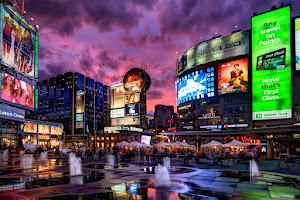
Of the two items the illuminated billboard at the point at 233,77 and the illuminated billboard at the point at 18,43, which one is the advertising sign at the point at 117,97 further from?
the illuminated billboard at the point at 233,77

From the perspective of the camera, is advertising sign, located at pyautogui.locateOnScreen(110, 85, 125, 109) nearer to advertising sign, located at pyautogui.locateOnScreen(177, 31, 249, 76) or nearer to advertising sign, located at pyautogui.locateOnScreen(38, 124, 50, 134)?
advertising sign, located at pyautogui.locateOnScreen(38, 124, 50, 134)

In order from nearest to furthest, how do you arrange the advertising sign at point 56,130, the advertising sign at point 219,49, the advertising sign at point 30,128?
the advertising sign at point 219,49
the advertising sign at point 30,128
the advertising sign at point 56,130

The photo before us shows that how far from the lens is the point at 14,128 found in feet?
216

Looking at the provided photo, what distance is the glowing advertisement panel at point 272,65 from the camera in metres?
50.9

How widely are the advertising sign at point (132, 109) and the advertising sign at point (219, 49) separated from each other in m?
30.6

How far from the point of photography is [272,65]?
52906mm

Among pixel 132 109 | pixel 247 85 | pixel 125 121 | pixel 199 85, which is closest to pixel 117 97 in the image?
pixel 132 109

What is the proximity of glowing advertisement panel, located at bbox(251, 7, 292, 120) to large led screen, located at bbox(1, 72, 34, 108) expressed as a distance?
4868 cm

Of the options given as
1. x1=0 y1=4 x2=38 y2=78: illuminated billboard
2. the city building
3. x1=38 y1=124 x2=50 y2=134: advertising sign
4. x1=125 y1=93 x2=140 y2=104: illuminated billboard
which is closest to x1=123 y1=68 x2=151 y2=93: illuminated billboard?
x1=125 y1=93 x2=140 y2=104: illuminated billboard

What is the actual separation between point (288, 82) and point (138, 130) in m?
47.7

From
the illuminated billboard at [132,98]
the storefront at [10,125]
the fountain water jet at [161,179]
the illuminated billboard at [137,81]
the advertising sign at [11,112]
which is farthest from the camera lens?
the illuminated billboard at [132,98]

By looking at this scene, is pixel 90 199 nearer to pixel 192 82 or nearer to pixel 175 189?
pixel 175 189

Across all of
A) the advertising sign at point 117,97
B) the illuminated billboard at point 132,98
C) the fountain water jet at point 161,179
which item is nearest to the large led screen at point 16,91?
the advertising sign at point 117,97

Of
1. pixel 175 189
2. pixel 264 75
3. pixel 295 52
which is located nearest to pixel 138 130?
pixel 264 75
